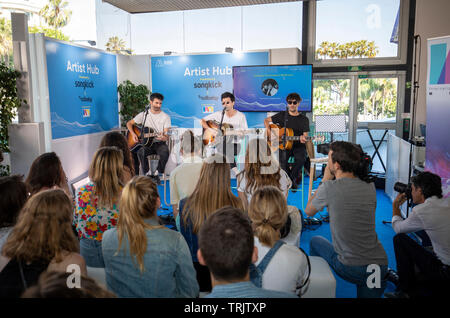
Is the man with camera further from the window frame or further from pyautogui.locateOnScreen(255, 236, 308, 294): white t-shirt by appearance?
the window frame

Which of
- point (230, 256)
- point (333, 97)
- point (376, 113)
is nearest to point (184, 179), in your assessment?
point (230, 256)

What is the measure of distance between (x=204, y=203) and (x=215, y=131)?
4225mm

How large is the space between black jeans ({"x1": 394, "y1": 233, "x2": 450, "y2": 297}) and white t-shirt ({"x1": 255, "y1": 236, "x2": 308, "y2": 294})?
4.47 feet

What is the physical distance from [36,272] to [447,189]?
14.1 feet

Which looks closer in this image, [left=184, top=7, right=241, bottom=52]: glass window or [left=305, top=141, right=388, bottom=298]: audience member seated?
[left=305, top=141, right=388, bottom=298]: audience member seated

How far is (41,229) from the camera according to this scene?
1.80 m

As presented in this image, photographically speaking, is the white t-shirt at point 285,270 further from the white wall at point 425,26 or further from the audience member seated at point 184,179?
the white wall at point 425,26

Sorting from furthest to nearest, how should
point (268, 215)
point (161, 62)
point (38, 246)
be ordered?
1. point (161, 62)
2. point (268, 215)
3. point (38, 246)

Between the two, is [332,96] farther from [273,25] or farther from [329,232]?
[329,232]

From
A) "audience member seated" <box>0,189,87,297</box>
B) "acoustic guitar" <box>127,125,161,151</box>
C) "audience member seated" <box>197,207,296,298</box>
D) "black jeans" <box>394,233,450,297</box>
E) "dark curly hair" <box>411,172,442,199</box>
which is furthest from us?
"acoustic guitar" <box>127,125,161,151</box>

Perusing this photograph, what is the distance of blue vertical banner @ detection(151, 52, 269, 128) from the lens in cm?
784

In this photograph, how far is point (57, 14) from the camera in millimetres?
26078

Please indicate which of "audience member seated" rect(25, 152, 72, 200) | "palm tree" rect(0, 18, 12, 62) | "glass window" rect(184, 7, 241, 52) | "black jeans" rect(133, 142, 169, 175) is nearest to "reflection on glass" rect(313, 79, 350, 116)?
"glass window" rect(184, 7, 241, 52)

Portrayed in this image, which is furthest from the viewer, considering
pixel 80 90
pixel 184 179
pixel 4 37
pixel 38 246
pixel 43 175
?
pixel 4 37
